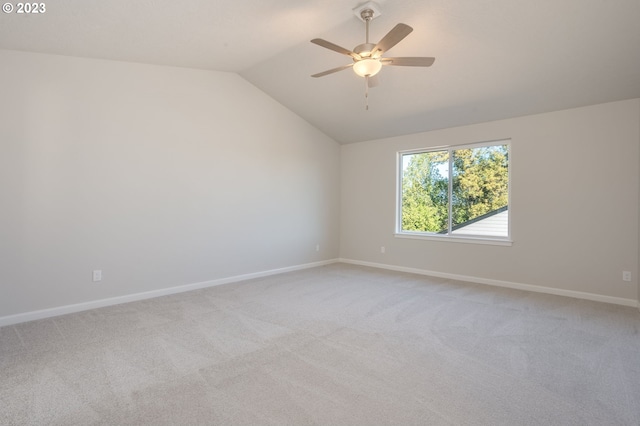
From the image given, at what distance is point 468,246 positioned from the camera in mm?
5016

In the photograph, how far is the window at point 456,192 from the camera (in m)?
4.81

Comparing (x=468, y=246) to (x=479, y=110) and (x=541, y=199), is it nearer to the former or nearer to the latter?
(x=541, y=199)

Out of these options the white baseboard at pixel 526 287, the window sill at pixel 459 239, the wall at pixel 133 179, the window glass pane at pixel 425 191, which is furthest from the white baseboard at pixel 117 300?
the window glass pane at pixel 425 191

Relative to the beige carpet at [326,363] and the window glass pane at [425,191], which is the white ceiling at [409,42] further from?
the beige carpet at [326,363]

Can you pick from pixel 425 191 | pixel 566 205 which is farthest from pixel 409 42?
pixel 566 205

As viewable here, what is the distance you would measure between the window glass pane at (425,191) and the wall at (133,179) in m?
1.94

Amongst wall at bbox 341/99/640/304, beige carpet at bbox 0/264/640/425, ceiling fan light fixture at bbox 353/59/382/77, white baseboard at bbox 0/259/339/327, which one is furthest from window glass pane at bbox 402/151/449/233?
ceiling fan light fixture at bbox 353/59/382/77

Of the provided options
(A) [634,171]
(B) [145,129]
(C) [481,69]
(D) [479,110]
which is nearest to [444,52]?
(C) [481,69]

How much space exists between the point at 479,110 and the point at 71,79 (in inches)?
193

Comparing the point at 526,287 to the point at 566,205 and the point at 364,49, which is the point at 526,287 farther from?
the point at 364,49

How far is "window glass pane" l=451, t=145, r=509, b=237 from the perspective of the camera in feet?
15.6

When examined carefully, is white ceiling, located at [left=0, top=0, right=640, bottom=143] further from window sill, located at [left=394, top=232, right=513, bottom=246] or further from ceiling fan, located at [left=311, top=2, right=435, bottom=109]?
window sill, located at [left=394, top=232, right=513, bottom=246]

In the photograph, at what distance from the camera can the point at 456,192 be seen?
5.25 metres

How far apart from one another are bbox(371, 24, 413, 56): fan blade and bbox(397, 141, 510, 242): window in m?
2.95
